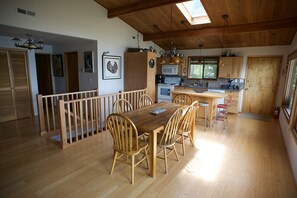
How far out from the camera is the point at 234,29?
14.7ft

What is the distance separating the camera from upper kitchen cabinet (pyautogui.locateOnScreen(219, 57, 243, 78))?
5.72 meters

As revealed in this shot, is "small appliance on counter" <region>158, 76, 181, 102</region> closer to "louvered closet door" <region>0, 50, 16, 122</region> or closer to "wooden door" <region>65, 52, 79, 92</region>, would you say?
"wooden door" <region>65, 52, 79, 92</region>

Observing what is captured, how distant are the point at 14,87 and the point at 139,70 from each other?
352 cm

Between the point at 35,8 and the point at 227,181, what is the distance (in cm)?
458

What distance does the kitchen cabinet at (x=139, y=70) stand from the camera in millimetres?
5285

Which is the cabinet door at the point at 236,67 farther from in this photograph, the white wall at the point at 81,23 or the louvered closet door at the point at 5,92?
the louvered closet door at the point at 5,92

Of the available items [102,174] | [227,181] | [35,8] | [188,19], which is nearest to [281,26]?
[188,19]

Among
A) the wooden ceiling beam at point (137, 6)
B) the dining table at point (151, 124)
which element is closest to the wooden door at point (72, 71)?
the wooden ceiling beam at point (137, 6)

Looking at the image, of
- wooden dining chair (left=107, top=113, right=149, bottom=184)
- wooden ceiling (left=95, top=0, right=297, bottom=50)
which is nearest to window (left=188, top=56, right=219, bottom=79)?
wooden ceiling (left=95, top=0, right=297, bottom=50)

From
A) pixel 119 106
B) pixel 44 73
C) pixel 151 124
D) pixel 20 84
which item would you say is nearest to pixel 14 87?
pixel 20 84

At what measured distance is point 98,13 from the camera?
4.59m

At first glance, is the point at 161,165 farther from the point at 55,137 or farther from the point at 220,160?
the point at 55,137

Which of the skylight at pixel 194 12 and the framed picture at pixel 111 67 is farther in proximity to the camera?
the framed picture at pixel 111 67

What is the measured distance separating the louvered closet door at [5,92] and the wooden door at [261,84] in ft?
23.8
